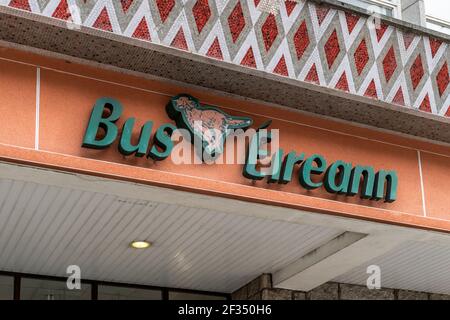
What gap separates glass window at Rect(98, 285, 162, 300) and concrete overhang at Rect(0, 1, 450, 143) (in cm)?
377

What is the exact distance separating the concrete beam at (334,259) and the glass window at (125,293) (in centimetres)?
170

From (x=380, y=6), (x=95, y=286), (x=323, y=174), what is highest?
(x=380, y=6)

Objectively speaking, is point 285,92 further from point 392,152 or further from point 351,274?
point 351,274

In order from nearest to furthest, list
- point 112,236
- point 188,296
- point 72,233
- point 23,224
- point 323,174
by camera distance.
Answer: point 323,174, point 23,224, point 72,233, point 112,236, point 188,296

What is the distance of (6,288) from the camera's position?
35.3 ft

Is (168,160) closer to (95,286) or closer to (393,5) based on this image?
(95,286)

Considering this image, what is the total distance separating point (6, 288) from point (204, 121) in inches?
150

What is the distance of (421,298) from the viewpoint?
12703 millimetres

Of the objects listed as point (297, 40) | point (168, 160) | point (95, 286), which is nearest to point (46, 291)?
point (95, 286)

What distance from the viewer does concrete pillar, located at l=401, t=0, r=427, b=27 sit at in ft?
36.1

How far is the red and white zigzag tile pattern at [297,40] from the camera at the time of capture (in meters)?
8.17

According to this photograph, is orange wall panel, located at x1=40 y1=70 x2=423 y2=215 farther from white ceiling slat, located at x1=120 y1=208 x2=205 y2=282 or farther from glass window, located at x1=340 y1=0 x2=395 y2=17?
glass window, located at x1=340 y1=0 x2=395 y2=17
